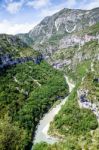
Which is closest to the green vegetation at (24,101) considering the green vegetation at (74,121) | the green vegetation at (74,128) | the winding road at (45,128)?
the winding road at (45,128)

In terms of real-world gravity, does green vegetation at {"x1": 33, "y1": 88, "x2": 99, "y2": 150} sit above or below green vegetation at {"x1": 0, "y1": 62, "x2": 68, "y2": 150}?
below

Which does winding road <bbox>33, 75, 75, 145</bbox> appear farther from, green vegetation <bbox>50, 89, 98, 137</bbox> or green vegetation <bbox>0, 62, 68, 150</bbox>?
green vegetation <bbox>50, 89, 98, 137</bbox>

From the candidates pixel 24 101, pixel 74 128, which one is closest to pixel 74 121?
pixel 74 128

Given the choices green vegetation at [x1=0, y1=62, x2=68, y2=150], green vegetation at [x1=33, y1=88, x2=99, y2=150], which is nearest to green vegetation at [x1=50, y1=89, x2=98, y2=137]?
green vegetation at [x1=33, y1=88, x2=99, y2=150]

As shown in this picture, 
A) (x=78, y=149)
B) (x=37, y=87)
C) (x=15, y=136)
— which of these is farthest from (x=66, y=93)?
(x=15, y=136)

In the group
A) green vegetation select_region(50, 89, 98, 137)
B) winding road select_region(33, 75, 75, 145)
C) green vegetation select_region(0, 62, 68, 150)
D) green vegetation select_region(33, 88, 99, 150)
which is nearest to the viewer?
green vegetation select_region(33, 88, 99, 150)

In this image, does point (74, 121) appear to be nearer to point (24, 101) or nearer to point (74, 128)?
point (74, 128)

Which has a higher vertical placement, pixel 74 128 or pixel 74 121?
pixel 74 121

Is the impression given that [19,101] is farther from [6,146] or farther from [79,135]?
[6,146]

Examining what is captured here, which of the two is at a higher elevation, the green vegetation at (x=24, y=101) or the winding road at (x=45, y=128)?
the green vegetation at (x=24, y=101)

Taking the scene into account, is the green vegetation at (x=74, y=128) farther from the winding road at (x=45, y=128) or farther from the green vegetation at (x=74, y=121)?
the winding road at (x=45, y=128)

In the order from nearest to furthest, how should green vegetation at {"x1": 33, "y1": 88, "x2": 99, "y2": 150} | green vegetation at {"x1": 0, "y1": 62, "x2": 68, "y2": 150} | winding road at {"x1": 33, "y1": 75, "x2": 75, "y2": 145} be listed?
green vegetation at {"x1": 33, "y1": 88, "x2": 99, "y2": 150}
winding road at {"x1": 33, "y1": 75, "x2": 75, "y2": 145}
green vegetation at {"x1": 0, "y1": 62, "x2": 68, "y2": 150}
